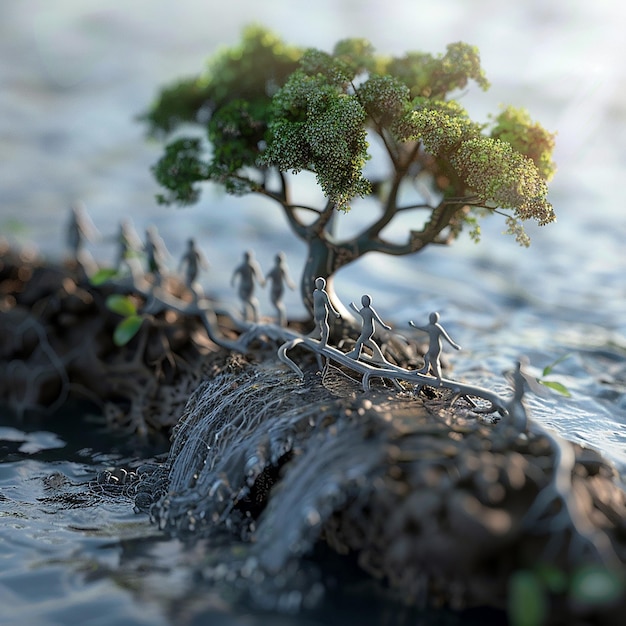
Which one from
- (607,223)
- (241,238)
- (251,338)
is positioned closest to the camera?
(251,338)

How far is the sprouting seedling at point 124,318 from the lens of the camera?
1159 cm

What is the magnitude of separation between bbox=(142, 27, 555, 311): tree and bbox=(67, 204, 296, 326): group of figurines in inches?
24.1

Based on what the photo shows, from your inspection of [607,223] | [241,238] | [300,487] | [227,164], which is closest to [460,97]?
[227,164]

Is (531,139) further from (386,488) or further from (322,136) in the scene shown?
(386,488)

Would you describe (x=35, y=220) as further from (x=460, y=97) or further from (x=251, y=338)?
(x=460, y=97)

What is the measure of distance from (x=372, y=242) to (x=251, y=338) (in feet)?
7.28

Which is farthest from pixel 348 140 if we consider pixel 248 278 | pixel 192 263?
pixel 192 263

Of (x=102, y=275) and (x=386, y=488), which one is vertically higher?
(x=102, y=275)

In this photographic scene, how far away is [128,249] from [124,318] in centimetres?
128

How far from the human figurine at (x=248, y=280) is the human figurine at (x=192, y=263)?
36.6 inches

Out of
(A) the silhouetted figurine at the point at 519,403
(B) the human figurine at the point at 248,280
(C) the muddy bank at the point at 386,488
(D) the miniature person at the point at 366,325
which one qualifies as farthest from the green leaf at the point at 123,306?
(A) the silhouetted figurine at the point at 519,403

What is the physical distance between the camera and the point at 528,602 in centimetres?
498

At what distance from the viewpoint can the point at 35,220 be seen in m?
24.2

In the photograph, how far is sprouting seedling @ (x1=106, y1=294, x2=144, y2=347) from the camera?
1159 centimetres
